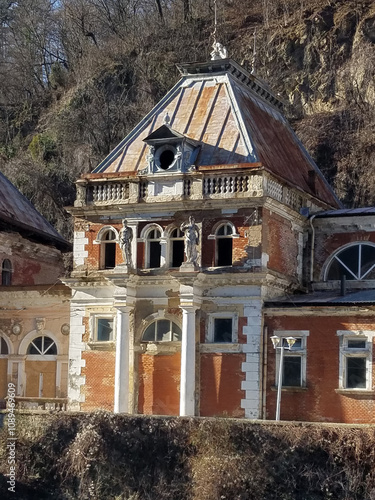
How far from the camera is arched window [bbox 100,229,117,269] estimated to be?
35656 millimetres

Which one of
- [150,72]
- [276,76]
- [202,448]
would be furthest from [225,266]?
[150,72]

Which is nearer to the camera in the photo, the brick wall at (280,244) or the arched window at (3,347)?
the brick wall at (280,244)

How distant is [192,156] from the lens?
35.3 m

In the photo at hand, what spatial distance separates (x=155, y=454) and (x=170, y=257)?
711cm

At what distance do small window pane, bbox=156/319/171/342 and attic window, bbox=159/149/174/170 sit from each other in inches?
188

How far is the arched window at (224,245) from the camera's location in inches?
1336

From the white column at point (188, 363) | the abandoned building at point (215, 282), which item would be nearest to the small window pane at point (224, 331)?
the abandoned building at point (215, 282)

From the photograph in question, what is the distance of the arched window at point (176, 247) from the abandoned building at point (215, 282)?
0.14 feet

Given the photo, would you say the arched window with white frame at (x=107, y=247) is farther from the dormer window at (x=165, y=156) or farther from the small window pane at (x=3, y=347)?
the small window pane at (x=3, y=347)

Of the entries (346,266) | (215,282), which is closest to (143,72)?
(346,266)

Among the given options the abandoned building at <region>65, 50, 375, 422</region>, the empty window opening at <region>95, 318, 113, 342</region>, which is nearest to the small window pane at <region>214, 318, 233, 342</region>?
the abandoned building at <region>65, 50, 375, 422</region>

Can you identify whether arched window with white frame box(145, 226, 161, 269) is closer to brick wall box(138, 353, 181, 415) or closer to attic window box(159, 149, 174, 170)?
attic window box(159, 149, 174, 170)

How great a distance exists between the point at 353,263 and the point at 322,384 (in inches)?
211

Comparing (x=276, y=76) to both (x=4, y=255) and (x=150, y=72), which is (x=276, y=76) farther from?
(x=4, y=255)
